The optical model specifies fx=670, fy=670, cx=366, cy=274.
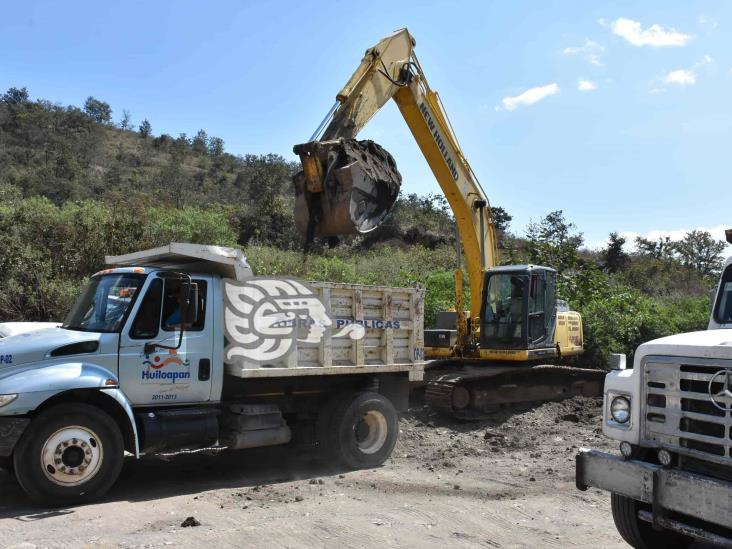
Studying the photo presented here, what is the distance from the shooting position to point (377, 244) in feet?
114

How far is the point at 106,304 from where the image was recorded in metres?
7.14

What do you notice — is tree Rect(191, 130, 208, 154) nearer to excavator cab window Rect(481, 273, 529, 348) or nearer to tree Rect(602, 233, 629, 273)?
tree Rect(602, 233, 629, 273)

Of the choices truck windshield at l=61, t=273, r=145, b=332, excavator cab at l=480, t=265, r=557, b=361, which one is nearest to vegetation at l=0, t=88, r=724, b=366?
excavator cab at l=480, t=265, r=557, b=361

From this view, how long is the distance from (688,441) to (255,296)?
4801 millimetres

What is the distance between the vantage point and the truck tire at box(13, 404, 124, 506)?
19.8 ft

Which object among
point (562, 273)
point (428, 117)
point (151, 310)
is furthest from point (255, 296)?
point (562, 273)

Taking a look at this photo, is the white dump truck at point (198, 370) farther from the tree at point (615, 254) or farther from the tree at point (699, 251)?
the tree at point (699, 251)

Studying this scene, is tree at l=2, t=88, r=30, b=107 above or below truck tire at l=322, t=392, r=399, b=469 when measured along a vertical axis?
above

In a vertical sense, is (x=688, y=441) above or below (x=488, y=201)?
below

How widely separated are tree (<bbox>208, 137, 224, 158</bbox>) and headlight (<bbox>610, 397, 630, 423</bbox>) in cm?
5147

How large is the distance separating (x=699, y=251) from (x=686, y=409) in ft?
148

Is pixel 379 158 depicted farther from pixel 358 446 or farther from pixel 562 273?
pixel 562 273

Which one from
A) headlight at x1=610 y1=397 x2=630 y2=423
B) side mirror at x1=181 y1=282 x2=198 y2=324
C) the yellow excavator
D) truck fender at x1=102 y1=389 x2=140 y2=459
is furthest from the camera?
the yellow excavator

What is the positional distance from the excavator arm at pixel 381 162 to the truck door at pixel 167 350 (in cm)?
222
